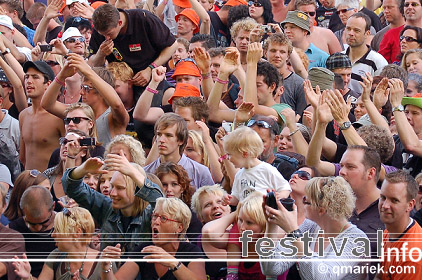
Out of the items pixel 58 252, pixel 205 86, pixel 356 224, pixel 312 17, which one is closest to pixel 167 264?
pixel 58 252

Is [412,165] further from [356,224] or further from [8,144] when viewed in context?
[8,144]

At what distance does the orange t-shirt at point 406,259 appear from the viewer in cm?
584

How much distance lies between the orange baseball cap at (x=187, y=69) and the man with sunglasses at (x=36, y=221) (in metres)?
2.46

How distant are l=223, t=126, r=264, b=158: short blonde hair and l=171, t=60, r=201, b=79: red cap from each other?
2.34 meters

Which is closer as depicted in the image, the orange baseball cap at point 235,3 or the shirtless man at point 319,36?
the shirtless man at point 319,36

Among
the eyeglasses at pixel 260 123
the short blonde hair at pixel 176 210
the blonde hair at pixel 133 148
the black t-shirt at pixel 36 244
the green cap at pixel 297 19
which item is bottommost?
the green cap at pixel 297 19

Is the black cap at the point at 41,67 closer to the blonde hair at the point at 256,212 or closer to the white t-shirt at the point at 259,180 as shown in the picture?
the white t-shirt at the point at 259,180

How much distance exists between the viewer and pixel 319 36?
35.7ft

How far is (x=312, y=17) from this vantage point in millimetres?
11008

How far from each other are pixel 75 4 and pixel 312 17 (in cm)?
269

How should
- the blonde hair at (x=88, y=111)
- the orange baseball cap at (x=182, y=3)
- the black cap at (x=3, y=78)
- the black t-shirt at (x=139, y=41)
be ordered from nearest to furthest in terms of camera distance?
the blonde hair at (x=88, y=111)
the black t-shirt at (x=139, y=41)
the black cap at (x=3, y=78)
the orange baseball cap at (x=182, y=3)

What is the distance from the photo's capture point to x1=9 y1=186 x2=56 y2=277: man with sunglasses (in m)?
6.75

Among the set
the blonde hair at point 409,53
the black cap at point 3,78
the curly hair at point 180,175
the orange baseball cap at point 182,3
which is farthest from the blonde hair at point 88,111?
the orange baseball cap at point 182,3

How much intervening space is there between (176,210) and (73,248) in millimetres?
732
